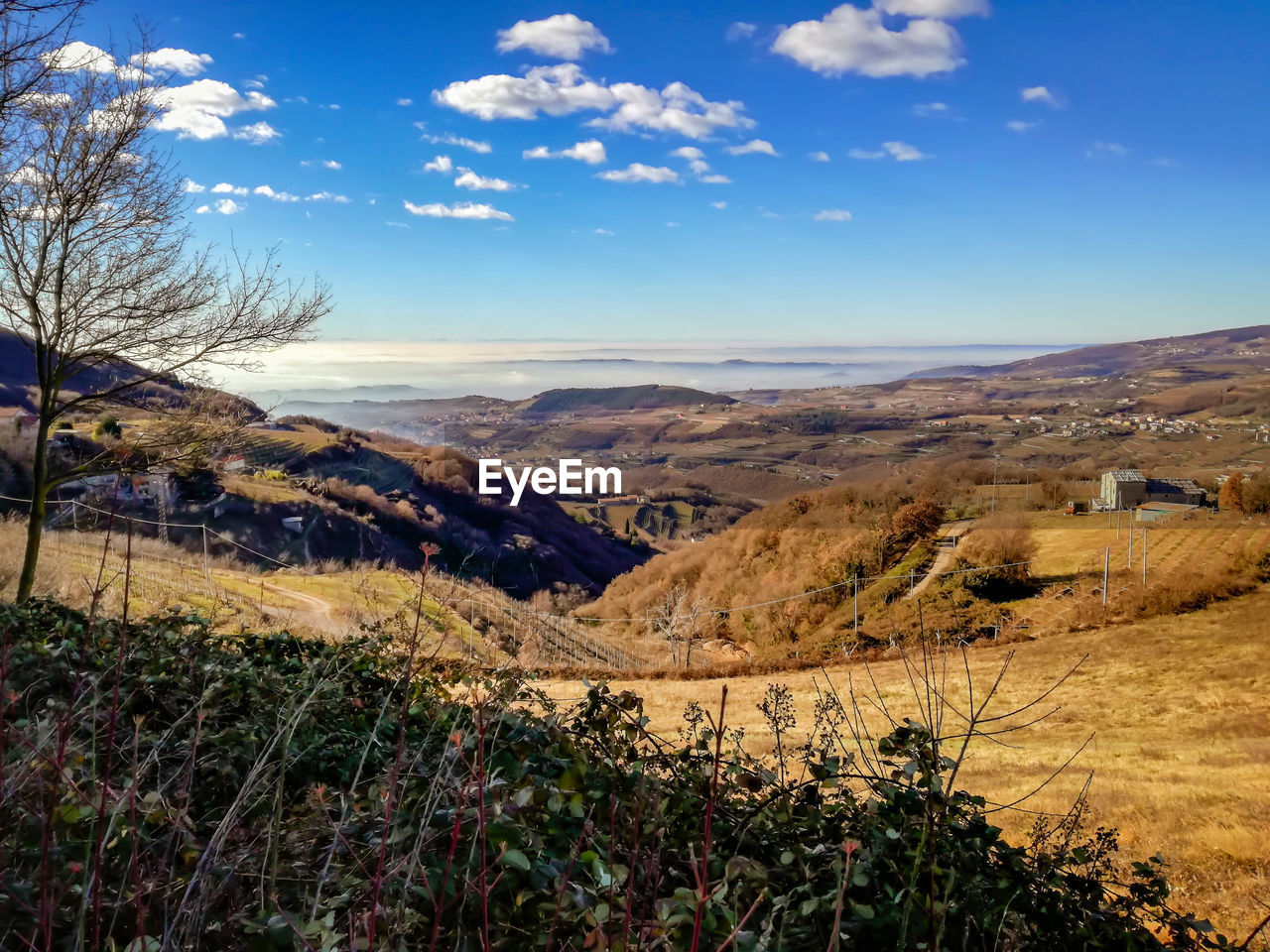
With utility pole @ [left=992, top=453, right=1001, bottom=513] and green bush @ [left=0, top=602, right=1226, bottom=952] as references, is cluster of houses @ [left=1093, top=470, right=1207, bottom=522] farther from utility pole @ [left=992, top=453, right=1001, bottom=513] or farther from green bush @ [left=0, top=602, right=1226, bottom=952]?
green bush @ [left=0, top=602, right=1226, bottom=952]

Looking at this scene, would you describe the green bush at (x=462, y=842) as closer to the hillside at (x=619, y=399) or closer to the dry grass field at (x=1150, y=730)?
the dry grass field at (x=1150, y=730)

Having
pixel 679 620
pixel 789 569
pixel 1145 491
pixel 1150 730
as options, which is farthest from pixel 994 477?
pixel 1150 730

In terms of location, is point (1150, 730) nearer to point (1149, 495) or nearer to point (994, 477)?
point (1149, 495)

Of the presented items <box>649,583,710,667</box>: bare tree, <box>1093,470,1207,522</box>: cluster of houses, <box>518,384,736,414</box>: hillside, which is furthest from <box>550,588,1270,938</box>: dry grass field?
<box>518,384,736,414</box>: hillside

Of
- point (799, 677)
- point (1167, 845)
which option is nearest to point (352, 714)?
point (1167, 845)

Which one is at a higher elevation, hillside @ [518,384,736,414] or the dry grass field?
hillside @ [518,384,736,414]

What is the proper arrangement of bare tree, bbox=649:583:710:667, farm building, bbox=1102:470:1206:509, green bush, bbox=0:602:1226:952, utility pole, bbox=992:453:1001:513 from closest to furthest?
green bush, bbox=0:602:1226:952 → bare tree, bbox=649:583:710:667 → farm building, bbox=1102:470:1206:509 → utility pole, bbox=992:453:1001:513
